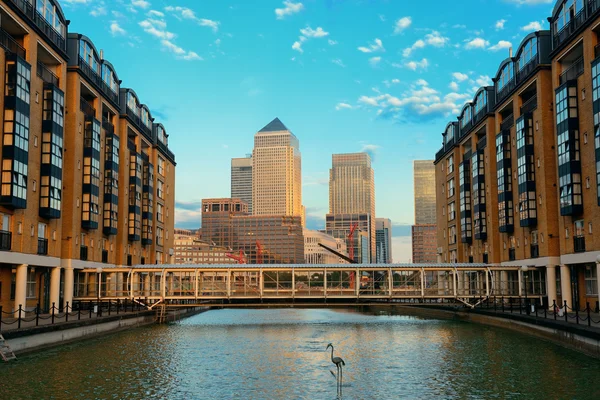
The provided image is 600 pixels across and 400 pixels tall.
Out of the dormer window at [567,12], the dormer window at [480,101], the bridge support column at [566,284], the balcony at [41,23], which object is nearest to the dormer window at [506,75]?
the dormer window at [480,101]

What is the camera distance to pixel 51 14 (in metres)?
63.6

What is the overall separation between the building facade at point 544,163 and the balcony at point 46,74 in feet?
165

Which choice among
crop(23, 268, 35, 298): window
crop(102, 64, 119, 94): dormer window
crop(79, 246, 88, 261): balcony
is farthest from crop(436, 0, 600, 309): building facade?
crop(102, 64, 119, 94): dormer window

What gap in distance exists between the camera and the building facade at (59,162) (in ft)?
176

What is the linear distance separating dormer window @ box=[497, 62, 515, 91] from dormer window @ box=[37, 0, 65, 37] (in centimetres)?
5319

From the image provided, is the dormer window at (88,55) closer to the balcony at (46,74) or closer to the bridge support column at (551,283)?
the balcony at (46,74)

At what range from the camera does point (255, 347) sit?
1850 inches

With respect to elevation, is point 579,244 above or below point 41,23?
below

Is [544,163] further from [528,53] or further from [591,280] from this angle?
[591,280]

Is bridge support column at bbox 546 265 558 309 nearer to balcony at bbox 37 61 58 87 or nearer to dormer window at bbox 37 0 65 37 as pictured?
balcony at bbox 37 61 58 87

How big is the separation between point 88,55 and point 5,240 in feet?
97.2

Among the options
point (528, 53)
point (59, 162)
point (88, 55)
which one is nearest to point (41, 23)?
point (59, 162)

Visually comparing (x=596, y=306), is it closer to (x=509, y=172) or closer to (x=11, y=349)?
(x=509, y=172)

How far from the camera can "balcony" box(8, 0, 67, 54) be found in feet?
183
